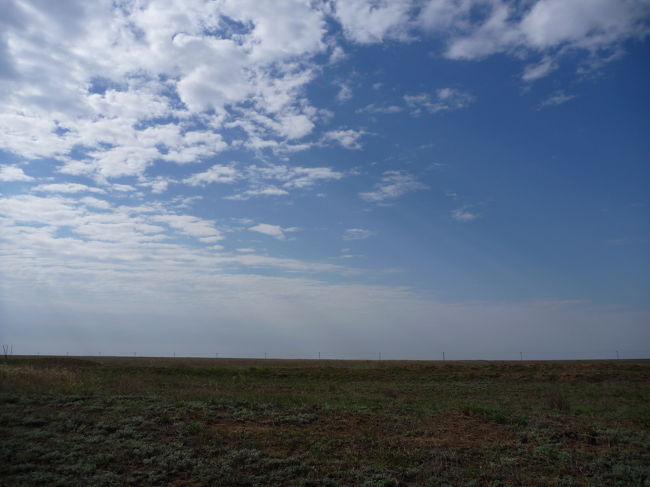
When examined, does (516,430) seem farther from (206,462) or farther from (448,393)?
(448,393)

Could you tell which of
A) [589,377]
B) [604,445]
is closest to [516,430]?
[604,445]

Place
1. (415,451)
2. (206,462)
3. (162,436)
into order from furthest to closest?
(162,436)
(415,451)
(206,462)

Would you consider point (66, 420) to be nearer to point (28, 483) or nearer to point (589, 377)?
point (28, 483)

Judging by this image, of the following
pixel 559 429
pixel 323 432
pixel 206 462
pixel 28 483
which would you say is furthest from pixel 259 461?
pixel 559 429

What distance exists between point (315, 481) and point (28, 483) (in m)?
5.11

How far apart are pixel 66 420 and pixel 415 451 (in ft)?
29.7

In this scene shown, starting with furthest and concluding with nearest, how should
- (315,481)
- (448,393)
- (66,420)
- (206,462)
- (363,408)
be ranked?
(448,393)
(363,408)
(66,420)
(206,462)
(315,481)

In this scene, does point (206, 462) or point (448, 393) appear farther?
point (448, 393)

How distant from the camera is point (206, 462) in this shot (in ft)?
30.9

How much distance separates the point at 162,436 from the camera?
11141 millimetres

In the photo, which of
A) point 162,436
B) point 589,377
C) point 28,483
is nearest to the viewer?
point 28,483

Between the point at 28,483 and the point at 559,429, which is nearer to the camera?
the point at 28,483

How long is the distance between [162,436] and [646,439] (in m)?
12.3

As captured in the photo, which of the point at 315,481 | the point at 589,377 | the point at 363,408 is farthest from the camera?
the point at 589,377
